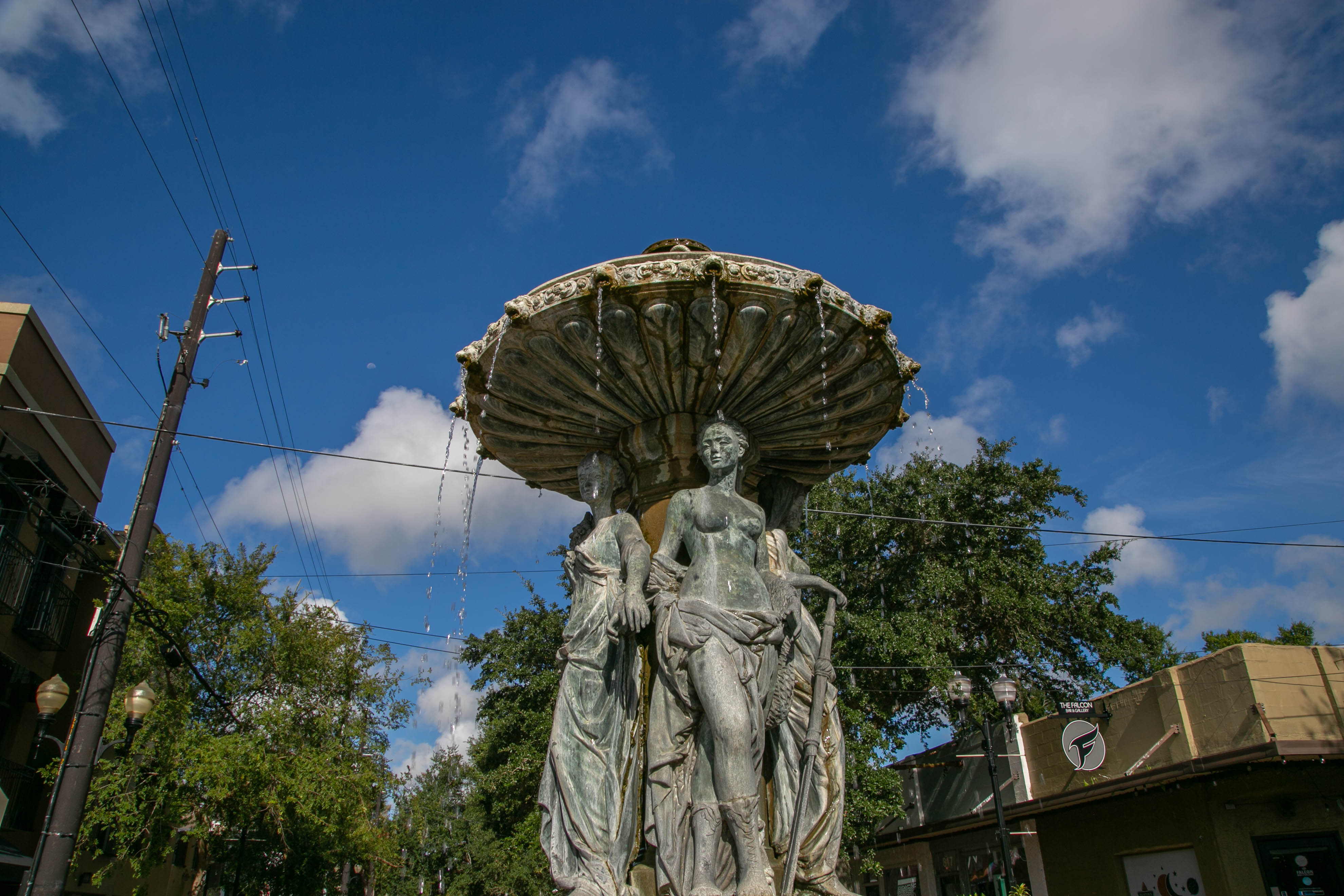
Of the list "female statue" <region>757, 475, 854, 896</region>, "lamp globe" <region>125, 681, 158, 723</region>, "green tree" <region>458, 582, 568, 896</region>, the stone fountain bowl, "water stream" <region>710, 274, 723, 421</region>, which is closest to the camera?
"female statue" <region>757, 475, 854, 896</region>

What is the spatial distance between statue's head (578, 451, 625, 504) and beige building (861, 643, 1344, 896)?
11.4m

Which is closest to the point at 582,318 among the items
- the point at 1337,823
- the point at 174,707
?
the point at 174,707

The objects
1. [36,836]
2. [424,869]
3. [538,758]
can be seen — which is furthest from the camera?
[424,869]

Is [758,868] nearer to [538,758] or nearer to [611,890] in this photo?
[611,890]

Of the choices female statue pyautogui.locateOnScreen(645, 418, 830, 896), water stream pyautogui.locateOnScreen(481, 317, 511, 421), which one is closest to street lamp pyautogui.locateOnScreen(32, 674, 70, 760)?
water stream pyautogui.locateOnScreen(481, 317, 511, 421)

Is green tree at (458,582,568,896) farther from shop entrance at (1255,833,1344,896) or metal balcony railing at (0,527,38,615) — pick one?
shop entrance at (1255,833,1344,896)

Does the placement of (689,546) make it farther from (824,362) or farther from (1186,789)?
(1186,789)

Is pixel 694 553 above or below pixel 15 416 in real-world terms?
below

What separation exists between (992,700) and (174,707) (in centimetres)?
1480

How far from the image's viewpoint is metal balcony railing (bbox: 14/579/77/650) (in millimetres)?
15133

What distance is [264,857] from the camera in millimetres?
19359

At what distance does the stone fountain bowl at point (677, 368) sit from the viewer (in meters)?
5.43

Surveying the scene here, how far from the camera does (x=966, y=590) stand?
63.3 ft

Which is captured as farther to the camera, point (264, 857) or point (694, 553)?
point (264, 857)
